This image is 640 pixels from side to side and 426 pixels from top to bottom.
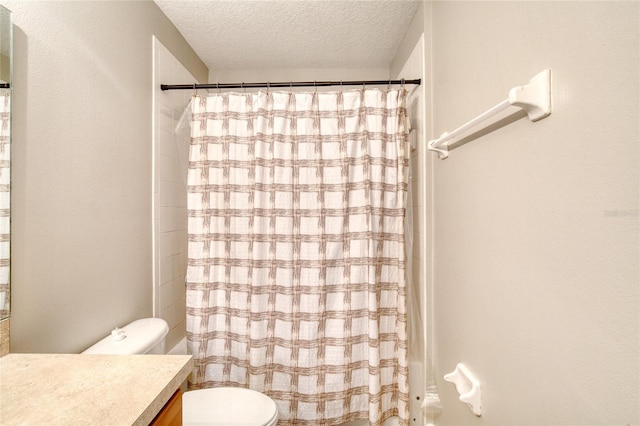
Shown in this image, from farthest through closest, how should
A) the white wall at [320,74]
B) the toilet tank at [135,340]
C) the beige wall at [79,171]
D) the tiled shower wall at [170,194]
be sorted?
the white wall at [320,74] < the tiled shower wall at [170,194] < the toilet tank at [135,340] < the beige wall at [79,171]

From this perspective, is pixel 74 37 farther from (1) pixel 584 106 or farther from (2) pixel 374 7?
(1) pixel 584 106

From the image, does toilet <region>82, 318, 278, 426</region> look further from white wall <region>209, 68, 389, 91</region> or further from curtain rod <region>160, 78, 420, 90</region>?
white wall <region>209, 68, 389, 91</region>

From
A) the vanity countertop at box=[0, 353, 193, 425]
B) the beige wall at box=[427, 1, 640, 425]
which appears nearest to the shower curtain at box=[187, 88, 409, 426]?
the beige wall at box=[427, 1, 640, 425]

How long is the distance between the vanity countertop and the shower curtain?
0.82m

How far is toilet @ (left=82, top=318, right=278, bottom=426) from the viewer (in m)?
1.25

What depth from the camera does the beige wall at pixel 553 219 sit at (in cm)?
54

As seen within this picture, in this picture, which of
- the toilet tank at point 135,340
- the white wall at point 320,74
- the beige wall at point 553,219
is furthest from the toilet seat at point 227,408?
the white wall at point 320,74

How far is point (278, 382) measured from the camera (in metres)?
1.65

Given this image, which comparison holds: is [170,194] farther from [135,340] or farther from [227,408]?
[227,408]

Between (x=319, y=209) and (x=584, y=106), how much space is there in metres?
1.16

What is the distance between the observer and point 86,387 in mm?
708

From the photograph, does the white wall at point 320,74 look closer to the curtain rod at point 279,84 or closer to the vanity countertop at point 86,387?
the curtain rod at point 279,84

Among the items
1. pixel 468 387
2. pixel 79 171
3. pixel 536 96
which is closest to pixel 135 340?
pixel 79 171

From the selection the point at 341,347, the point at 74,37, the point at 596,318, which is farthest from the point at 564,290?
the point at 74,37
